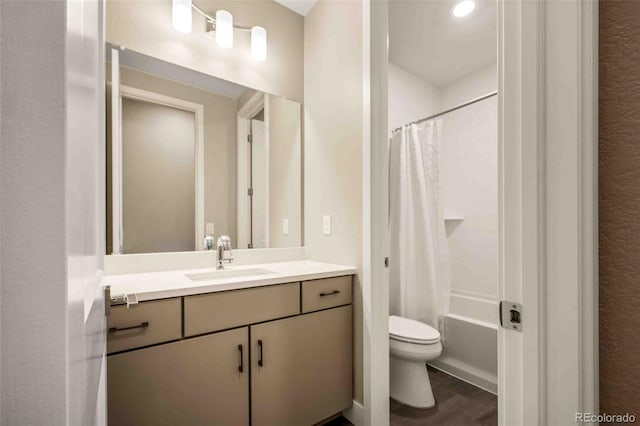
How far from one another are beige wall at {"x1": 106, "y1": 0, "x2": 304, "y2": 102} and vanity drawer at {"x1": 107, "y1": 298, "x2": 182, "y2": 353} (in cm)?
132

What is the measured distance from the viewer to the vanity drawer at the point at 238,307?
1.13 meters

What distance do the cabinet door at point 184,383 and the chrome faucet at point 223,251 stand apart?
20.8 inches

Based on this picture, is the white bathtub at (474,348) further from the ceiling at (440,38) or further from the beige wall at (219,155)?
the ceiling at (440,38)

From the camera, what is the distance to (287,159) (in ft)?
6.85

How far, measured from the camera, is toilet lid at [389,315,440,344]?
1.79m

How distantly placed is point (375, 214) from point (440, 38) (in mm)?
1707

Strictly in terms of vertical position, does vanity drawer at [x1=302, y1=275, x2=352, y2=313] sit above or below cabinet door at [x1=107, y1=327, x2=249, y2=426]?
above

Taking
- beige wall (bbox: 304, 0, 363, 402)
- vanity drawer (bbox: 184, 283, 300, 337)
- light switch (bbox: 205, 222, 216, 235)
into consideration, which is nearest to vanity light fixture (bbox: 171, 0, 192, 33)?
beige wall (bbox: 304, 0, 363, 402)

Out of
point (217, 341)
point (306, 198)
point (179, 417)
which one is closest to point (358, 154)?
point (306, 198)

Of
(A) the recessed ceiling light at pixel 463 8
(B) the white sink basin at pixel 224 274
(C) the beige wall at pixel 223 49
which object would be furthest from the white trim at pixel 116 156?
(A) the recessed ceiling light at pixel 463 8

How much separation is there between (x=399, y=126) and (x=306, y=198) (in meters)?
1.20

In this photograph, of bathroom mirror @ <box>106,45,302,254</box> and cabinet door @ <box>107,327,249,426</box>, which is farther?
bathroom mirror @ <box>106,45,302,254</box>

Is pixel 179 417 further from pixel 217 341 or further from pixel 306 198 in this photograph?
pixel 306 198

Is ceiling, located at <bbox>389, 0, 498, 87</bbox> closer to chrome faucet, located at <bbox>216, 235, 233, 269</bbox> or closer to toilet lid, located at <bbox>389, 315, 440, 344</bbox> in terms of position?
chrome faucet, located at <bbox>216, 235, 233, 269</bbox>
